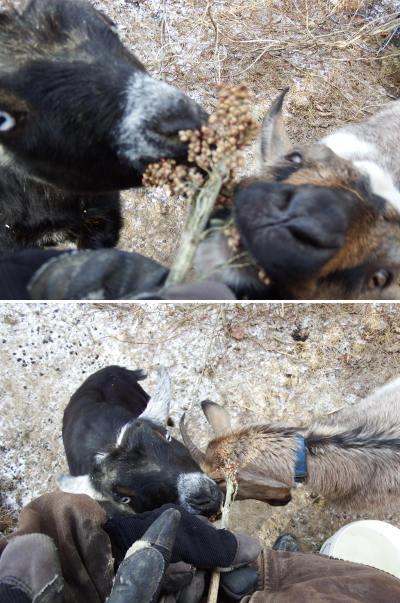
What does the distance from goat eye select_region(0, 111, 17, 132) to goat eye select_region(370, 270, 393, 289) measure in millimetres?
1944

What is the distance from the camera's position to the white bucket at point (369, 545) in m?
3.36

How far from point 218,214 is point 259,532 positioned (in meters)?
3.63

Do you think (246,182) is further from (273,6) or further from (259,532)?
(273,6)

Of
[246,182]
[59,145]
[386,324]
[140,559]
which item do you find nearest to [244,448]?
[140,559]

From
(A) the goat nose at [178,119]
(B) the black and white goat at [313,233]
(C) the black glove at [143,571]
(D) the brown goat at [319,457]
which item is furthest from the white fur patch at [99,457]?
(A) the goat nose at [178,119]

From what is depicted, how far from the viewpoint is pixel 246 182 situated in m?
1.81

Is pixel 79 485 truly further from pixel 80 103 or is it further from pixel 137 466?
pixel 80 103

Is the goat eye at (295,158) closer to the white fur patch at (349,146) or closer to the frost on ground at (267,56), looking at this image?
the white fur patch at (349,146)

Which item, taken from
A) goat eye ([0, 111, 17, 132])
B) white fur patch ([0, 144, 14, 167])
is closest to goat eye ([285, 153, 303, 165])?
goat eye ([0, 111, 17, 132])

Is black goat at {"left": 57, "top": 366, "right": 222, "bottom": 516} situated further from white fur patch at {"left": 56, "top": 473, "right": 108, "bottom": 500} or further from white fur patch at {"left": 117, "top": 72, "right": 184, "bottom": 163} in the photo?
white fur patch at {"left": 117, "top": 72, "right": 184, "bottom": 163}

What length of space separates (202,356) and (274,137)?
2531 mm

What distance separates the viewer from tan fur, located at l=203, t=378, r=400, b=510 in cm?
291

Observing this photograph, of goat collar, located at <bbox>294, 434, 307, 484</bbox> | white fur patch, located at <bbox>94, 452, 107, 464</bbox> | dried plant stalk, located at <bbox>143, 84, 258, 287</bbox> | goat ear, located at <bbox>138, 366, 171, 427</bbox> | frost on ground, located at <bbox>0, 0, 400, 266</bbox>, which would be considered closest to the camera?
dried plant stalk, located at <bbox>143, 84, 258, 287</bbox>

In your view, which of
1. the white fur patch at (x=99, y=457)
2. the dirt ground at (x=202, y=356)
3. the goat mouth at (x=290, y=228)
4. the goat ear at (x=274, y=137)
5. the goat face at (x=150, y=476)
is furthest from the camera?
the dirt ground at (x=202, y=356)
